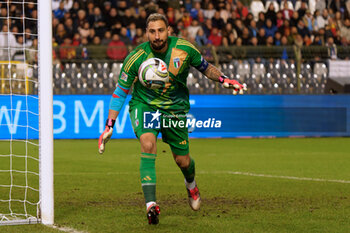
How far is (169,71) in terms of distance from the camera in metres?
6.66

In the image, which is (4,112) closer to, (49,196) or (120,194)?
(120,194)

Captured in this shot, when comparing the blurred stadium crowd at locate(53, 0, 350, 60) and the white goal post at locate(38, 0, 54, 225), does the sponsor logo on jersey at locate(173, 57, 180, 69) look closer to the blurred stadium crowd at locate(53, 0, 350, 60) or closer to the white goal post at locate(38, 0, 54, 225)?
the white goal post at locate(38, 0, 54, 225)

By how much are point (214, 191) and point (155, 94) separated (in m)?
2.65

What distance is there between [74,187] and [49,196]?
303 cm

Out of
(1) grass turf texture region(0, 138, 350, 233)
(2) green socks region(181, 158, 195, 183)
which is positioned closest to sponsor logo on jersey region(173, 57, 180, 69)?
(2) green socks region(181, 158, 195, 183)

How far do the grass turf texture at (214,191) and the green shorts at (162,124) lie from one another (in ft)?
2.27

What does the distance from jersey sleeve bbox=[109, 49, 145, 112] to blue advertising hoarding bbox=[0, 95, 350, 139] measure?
34.3ft

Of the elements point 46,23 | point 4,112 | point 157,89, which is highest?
point 46,23

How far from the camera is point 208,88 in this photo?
18.4 metres

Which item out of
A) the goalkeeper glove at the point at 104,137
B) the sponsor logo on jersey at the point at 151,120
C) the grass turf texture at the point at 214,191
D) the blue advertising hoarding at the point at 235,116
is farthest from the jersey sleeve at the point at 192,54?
the blue advertising hoarding at the point at 235,116

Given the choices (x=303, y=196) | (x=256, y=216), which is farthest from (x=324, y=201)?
(x=256, y=216)

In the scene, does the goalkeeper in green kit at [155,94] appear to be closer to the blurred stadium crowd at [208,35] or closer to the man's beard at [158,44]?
the man's beard at [158,44]

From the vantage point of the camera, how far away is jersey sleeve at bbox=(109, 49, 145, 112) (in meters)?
6.59

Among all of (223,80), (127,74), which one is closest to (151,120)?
(127,74)
